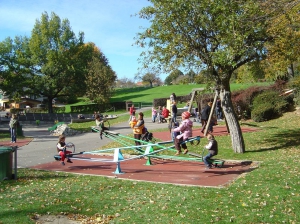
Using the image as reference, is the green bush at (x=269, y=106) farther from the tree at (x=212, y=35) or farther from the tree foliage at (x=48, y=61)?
the tree foliage at (x=48, y=61)

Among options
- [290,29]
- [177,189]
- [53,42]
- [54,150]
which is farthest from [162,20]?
[53,42]

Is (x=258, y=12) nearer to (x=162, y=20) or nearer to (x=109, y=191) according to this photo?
(x=162, y=20)

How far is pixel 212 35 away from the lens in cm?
1393

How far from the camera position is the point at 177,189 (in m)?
9.05

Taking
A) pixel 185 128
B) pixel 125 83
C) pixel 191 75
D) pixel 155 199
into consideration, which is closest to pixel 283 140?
pixel 191 75

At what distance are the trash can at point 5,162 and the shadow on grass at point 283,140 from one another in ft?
30.9

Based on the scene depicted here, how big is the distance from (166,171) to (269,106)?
15154 millimetres

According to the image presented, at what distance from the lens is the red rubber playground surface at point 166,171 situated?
10.5 metres

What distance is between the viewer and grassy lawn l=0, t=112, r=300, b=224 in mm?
6965

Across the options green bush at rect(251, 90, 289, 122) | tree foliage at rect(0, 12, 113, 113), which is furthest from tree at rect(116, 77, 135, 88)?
green bush at rect(251, 90, 289, 122)

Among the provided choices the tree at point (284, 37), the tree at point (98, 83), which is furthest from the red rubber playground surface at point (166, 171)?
the tree at point (98, 83)

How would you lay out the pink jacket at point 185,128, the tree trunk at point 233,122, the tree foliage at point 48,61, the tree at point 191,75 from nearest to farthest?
the pink jacket at point 185,128
the tree trunk at point 233,122
the tree at point 191,75
the tree foliage at point 48,61

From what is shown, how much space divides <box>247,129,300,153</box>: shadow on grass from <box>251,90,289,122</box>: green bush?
5.72 metres

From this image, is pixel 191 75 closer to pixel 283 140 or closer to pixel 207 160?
pixel 207 160
